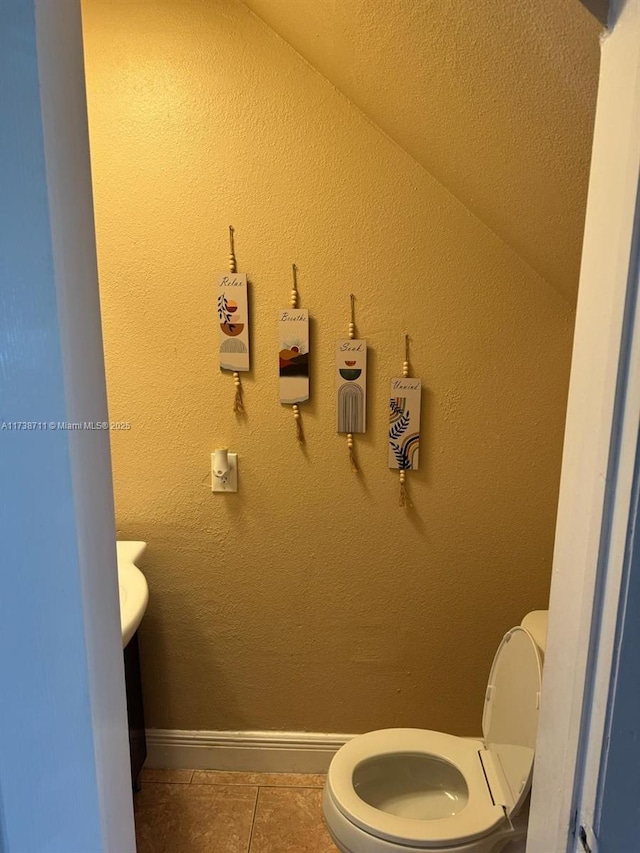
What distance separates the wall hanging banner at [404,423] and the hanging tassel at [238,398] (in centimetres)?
45

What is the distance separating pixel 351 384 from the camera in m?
1.65

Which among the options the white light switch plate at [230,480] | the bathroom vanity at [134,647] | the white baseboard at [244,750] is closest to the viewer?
the bathroom vanity at [134,647]

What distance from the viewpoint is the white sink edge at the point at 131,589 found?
131cm

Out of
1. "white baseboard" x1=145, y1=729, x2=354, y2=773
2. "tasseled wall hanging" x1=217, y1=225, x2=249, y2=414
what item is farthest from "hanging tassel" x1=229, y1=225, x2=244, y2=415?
"white baseboard" x1=145, y1=729, x2=354, y2=773

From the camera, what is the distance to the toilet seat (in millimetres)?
1225

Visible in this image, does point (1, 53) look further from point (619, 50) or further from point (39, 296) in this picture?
point (619, 50)

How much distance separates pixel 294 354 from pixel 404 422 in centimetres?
38

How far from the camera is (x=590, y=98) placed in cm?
85

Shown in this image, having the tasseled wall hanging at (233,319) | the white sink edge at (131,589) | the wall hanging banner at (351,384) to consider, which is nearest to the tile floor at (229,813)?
the white sink edge at (131,589)

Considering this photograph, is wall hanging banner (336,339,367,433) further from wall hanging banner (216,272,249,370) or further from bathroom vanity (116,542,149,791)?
bathroom vanity (116,542,149,791)

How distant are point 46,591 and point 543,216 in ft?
4.04

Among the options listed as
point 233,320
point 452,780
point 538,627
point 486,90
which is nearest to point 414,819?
point 452,780

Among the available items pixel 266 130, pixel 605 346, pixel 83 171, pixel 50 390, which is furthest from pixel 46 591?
pixel 266 130

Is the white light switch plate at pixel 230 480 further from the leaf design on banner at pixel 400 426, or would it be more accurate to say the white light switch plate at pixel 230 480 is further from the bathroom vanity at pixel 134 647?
the leaf design on banner at pixel 400 426
